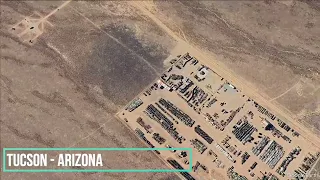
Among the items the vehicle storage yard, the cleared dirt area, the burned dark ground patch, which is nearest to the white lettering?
the cleared dirt area

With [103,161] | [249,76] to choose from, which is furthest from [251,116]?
[103,161]

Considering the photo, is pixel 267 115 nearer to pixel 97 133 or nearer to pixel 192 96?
pixel 192 96

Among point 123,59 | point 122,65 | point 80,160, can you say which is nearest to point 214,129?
point 122,65

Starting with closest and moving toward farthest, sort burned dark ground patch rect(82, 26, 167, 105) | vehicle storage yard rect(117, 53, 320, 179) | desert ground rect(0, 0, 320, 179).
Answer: vehicle storage yard rect(117, 53, 320, 179) → desert ground rect(0, 0, 320, 179) → burned dark ground patch rect(82, 26, 167, 105)

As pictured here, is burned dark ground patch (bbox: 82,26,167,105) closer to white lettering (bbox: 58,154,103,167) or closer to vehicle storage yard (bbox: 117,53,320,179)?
vehicle storage yard (bbox: 117,53,320,179)

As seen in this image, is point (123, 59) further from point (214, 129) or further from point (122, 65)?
point (214, 129)

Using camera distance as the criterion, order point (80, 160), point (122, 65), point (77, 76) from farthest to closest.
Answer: point (122, 65) → point (77, 76) → point (80, 160)
